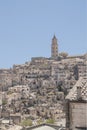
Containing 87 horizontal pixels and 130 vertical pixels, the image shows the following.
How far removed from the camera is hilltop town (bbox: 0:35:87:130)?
55.5 metres

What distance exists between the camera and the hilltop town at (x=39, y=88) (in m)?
55.5

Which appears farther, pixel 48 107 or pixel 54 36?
pixel 54 36

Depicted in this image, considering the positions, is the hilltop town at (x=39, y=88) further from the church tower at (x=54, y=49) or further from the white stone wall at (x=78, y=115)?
the white stone wall at (x=78, y=115)

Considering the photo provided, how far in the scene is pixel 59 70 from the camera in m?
102

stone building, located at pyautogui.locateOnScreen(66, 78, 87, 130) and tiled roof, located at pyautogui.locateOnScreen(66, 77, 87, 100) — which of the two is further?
tiled roof, located at pyautogui.locateOnScreen(66, 77, 87, 100)

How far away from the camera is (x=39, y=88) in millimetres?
84938

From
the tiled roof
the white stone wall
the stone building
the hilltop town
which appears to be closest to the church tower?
the hilltop town

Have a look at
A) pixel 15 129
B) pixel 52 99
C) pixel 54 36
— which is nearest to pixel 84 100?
pixel 15 129

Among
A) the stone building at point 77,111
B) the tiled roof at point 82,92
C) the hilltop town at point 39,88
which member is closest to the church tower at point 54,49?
the hilltop town at point 39,88

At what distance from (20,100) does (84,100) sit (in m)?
66.6

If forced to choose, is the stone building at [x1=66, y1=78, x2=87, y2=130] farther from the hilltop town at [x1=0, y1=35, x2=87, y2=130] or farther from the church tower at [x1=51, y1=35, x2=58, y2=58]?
the church tower at [x1=51, y1=35, x2=58, y2=58]

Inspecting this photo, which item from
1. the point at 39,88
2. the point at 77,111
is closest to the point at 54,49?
the point at 39,88

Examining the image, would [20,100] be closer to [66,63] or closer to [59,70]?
[59,70]

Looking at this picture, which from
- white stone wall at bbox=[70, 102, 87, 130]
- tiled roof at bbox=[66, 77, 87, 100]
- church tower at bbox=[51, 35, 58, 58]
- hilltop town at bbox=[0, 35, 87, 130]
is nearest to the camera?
white stone wall at bbox=[70, 102, 87, 130]
